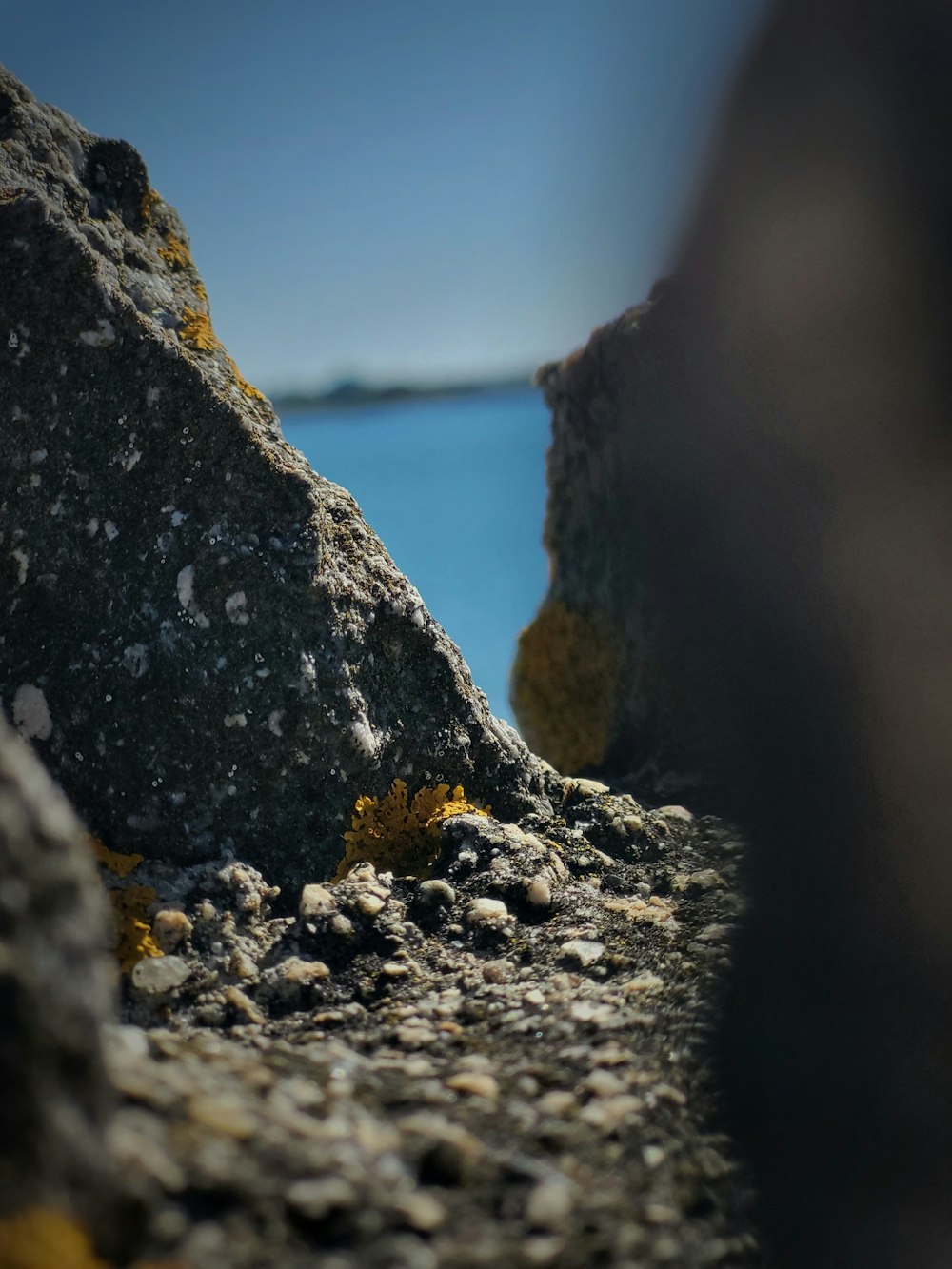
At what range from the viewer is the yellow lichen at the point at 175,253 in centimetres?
289

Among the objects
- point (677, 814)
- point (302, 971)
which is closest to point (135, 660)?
point (302, 971)

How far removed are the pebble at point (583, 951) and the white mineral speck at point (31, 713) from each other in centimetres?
141

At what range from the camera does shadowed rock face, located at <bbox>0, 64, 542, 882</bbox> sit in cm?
235

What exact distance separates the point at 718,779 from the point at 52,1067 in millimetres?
2576

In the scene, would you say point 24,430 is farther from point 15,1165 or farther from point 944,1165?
point 944,1165

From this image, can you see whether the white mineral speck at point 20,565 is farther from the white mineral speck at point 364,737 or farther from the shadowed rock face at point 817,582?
the shadowed rock face at point 817,582

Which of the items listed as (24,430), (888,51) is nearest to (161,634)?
(24,430)

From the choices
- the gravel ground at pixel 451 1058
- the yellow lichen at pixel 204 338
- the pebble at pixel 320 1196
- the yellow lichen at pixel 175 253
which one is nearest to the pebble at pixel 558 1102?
the gravel ground at pixel 451 1058

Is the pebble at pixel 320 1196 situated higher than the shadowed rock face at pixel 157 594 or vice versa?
the shadowed rock face at pixel 157 594

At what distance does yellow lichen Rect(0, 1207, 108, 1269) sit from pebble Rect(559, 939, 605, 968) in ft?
4.58

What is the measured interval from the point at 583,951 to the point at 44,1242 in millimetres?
1495

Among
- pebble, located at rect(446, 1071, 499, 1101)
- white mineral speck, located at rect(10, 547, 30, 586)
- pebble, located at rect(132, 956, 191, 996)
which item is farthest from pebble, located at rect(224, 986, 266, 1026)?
white mineral speck, located at rect(10, 547, 30, 586)

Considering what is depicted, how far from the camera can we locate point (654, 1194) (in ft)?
5.08

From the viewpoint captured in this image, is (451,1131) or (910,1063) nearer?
(451,1131)
